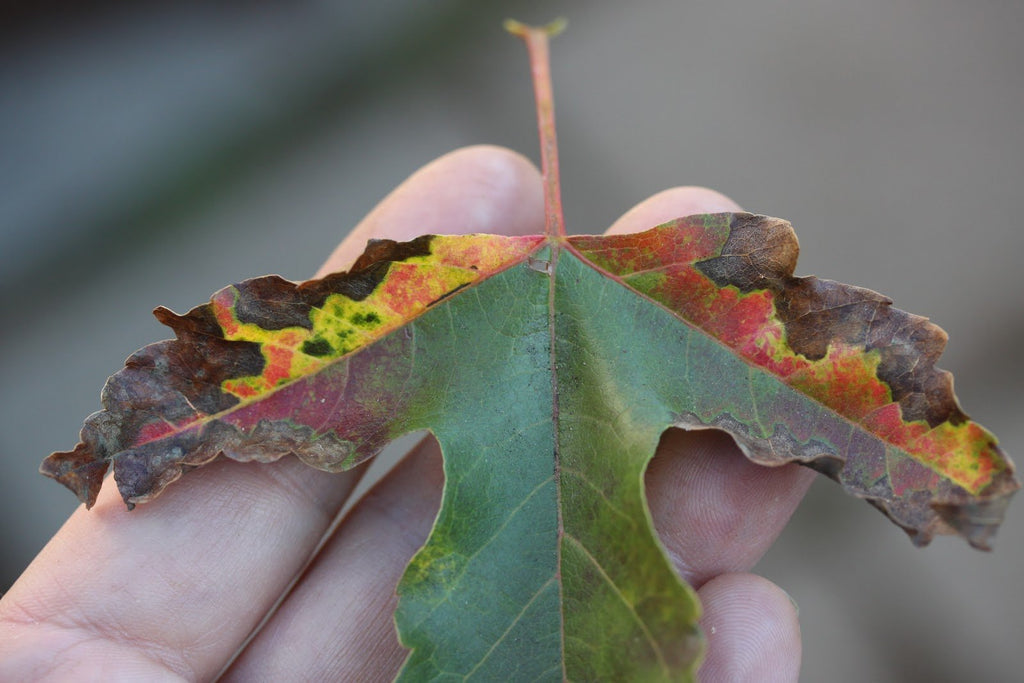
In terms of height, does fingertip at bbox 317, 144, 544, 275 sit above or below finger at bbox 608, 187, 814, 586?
above

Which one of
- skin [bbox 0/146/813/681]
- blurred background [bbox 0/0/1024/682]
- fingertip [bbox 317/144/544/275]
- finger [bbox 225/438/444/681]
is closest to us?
skin [bbox 0/146/813/681]

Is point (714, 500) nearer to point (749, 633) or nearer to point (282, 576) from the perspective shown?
point (749, 633)

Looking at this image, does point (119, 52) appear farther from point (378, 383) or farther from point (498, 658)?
point (498, 658)

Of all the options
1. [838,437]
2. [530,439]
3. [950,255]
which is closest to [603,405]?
[530,439]

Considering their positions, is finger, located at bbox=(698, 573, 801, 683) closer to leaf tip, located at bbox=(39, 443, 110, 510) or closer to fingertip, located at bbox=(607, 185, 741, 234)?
fingertip, located at bbox=(607, 185, 741, 234)

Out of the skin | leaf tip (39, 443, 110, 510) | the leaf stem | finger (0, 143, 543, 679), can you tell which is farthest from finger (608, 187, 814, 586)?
leaf tip (39, 443, 110, 510)

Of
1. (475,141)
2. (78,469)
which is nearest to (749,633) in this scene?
(78,469)

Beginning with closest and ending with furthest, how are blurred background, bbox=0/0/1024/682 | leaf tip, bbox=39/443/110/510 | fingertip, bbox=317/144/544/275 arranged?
leaf tip, bbox=39/443/110/510 < fingertip, bbox=317/144/544/275 < blurred background, bbox=0/0/1024/682
